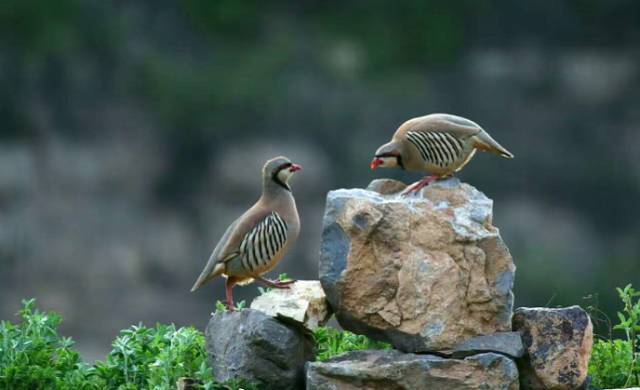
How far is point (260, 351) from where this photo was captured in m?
4.12

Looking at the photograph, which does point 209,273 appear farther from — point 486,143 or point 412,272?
point 486,143

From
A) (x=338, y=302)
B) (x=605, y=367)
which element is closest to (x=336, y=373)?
(x=338, y=302)

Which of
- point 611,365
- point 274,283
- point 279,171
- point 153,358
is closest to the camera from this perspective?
point 279,171

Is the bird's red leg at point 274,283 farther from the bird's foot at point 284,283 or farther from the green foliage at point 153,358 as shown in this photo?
the green foliage at point 153,358

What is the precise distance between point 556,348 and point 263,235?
1125 millimetres

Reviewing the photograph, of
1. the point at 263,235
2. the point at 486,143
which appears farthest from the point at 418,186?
the point at 263,235

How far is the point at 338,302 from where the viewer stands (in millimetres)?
4082

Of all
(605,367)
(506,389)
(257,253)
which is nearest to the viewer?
(506,389)

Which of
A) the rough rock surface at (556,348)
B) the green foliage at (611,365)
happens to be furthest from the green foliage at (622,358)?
the rough rock surface at (556,348)

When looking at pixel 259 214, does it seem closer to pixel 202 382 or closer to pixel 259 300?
pixel 259 300

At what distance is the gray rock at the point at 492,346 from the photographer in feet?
13.3

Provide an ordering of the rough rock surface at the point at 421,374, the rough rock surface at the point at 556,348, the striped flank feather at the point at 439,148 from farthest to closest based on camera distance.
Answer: the striped flank feather at the point at 439,148
the rough rock surface at the point at 556,348
the rough rock surface at the point at 421,374

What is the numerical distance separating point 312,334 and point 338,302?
0.33 metres

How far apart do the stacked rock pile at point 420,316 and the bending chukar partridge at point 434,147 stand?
112 millimetres
